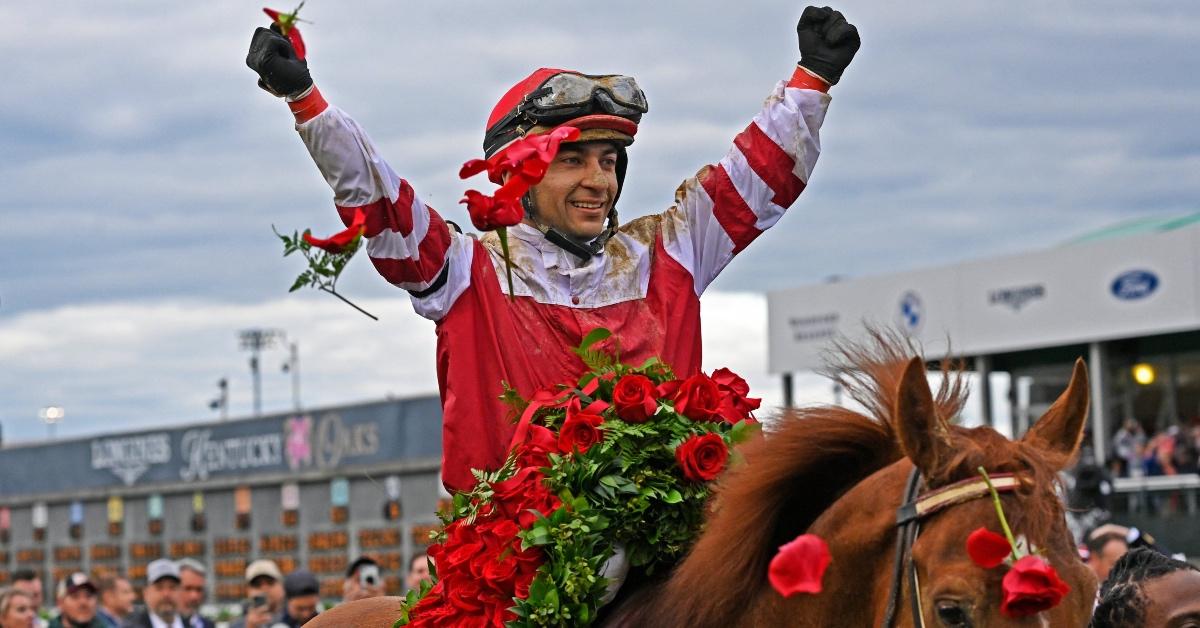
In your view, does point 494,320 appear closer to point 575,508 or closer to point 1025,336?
point 575,508

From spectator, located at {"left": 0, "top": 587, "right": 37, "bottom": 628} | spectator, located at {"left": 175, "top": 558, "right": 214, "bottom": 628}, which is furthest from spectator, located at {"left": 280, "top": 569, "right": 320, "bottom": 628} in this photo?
spectator, located at {"left": 175, "top": 558, "right": 214, "bottom": 628}

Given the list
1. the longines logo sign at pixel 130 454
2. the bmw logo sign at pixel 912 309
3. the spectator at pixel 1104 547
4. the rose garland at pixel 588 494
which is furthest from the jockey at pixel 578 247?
the longines logo sign at pixel 130 454

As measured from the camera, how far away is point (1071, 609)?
2.59 m

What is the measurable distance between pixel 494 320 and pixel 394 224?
366 millimetres

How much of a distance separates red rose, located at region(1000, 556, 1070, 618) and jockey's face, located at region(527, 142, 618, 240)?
1.69 meters

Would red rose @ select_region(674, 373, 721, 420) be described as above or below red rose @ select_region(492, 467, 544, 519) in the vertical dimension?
above

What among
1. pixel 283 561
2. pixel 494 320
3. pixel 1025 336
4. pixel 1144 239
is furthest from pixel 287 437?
pixel 494 320

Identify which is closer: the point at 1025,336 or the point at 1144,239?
the point at 1144,239

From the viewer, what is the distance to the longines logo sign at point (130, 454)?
2833cm

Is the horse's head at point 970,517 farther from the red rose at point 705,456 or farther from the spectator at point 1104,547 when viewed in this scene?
the spectator at point 1104,547

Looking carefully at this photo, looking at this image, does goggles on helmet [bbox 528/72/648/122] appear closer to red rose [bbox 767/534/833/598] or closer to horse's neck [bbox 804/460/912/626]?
horse's neck [bbox 804/460/912/626]

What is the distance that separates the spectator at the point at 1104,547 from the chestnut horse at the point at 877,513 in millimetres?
4982

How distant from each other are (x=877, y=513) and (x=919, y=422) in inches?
8.2

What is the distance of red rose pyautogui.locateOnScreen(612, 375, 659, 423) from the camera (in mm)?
3484
